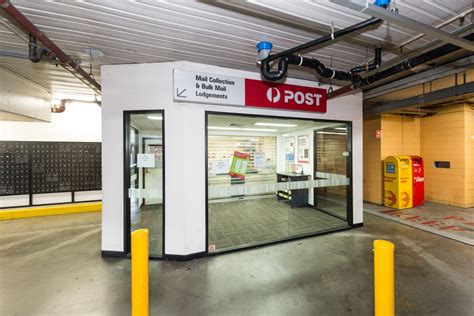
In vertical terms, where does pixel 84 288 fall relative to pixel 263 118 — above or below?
below

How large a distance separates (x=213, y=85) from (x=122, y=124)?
4.83 ft

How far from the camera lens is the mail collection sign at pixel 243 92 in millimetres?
2961

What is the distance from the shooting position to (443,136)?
5.98 meters

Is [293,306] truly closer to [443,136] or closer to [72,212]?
[72,212]

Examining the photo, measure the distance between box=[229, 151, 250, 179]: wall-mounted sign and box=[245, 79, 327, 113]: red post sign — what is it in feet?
2.84

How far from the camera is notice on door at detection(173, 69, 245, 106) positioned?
2.93 metres

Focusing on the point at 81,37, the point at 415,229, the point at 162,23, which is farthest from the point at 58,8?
the point at 415,229

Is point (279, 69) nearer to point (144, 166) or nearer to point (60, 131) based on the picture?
point (144, 166)

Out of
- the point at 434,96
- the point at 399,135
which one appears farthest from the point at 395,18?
the point at 399,135

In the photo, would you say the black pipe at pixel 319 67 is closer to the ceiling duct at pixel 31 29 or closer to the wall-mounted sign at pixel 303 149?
the wall-mounted sign at pixel 303 149

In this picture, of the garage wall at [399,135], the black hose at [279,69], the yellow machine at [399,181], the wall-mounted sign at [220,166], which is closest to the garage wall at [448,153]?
the garage wall at [399,135]

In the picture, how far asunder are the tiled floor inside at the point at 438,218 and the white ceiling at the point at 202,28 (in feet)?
11.5

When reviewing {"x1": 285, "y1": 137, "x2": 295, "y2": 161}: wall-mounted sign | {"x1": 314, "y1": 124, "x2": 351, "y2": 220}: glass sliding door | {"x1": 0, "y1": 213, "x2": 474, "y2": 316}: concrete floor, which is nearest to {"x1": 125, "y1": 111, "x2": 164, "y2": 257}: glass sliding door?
{"x1": 0, "y1": 213, "x2": 474, "y2": 316}: concrete floor

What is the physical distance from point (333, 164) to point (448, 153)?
3795 mm
